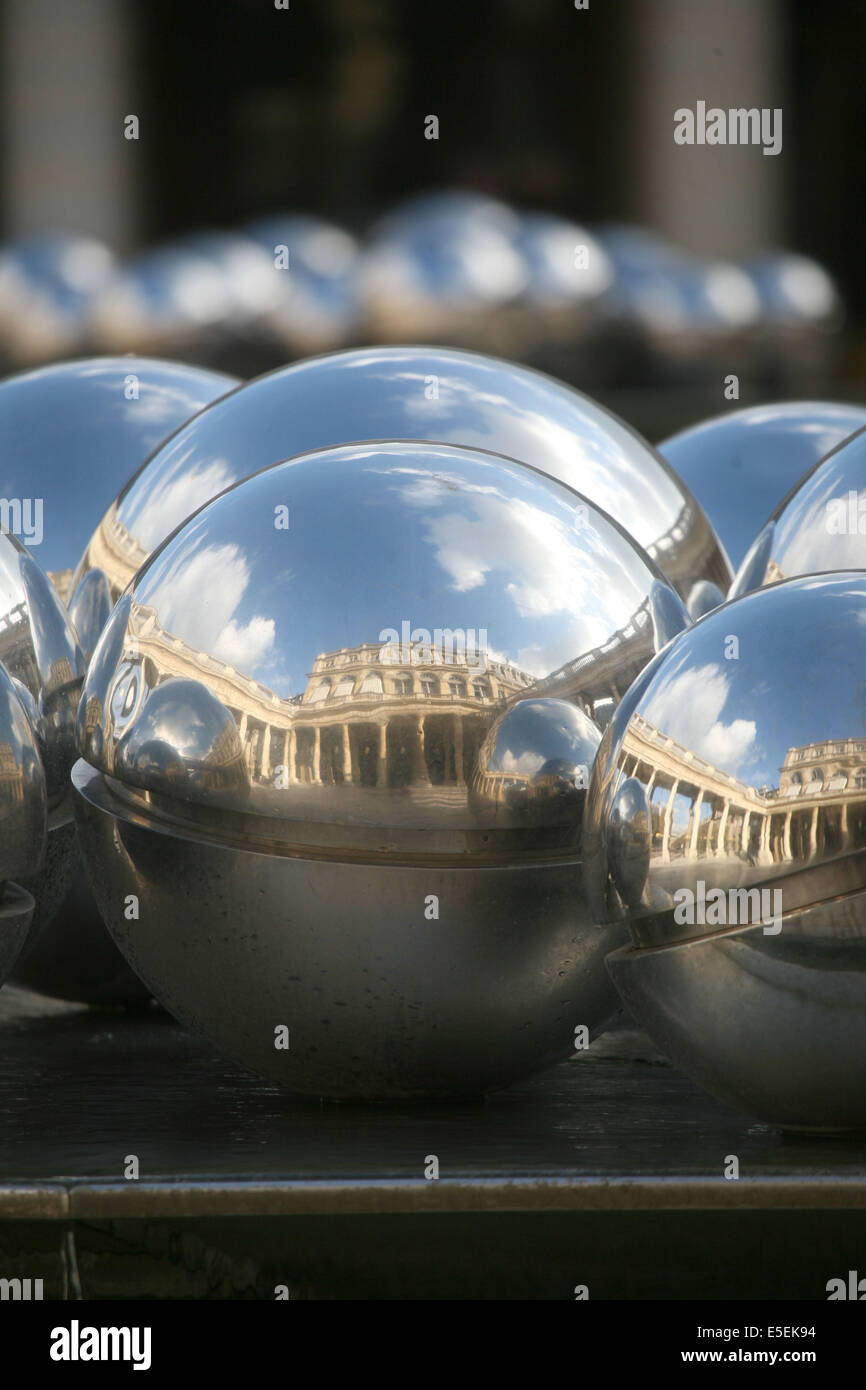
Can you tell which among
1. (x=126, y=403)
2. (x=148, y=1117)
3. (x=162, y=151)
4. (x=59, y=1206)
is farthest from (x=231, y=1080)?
(x=162, y=151)

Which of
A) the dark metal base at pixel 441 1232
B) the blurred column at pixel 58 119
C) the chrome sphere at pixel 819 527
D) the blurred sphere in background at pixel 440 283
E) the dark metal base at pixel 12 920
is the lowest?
the dark metal base at pixel 441 1232

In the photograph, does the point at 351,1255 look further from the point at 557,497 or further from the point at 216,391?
the point at 216,391

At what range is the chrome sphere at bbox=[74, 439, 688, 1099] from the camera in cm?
369

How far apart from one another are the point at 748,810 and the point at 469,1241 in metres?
0.77

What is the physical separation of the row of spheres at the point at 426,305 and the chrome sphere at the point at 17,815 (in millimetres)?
14161

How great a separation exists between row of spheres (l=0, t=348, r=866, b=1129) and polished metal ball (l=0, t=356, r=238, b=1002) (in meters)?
0.53

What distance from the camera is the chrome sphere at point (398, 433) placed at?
180 inches

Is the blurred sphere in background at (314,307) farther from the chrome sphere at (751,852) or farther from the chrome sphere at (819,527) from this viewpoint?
the chrome sphere at (751,852)

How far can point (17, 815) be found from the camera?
3873 millimetres

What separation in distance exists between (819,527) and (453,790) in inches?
52.4

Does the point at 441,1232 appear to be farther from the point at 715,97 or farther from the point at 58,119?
the point at 715,97

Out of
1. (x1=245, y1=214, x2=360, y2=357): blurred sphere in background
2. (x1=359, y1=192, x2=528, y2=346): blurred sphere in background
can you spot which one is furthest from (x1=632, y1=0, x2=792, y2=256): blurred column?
(x1=359, y1=192, x2=528, y2=346): blurred sphere in background

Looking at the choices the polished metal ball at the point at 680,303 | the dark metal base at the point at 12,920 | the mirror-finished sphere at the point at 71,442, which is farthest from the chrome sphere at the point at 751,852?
the polished metal ball at the point at 680,303

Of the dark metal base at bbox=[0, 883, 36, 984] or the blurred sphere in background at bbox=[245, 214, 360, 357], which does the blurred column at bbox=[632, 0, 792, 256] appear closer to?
the blurred sphere in background at bbox=[245, 214, 360, 357]
